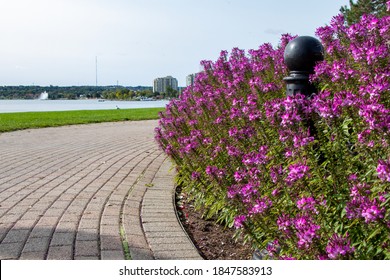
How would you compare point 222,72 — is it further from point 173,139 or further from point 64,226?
point 64,226

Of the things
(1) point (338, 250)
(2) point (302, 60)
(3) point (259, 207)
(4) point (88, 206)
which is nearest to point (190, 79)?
(4) point (88, 206)

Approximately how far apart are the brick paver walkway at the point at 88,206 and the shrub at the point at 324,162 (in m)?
0.71

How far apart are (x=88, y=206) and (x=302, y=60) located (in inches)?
108

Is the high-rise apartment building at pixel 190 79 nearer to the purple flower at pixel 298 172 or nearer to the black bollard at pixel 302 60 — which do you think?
the black bollard at pixel 302 60

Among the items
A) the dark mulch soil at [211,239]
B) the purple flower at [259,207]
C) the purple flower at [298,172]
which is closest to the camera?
the purple flower at [298,172]

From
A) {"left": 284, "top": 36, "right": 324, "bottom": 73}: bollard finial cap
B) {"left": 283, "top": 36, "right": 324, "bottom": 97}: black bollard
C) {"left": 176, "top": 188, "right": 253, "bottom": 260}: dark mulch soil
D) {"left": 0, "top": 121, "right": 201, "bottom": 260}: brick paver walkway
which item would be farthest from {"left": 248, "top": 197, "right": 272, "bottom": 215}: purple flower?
{"left": 284, "top": 36, "right": 324, "bottom": 73}: bollard finial cap

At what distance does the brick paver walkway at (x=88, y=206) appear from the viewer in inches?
145

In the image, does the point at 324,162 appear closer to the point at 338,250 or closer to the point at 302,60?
the point at 338,250

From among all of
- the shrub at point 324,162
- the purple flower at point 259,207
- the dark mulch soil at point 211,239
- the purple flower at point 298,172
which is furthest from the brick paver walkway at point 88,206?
the purple flower at point 298,172

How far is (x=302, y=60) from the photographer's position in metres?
3.76

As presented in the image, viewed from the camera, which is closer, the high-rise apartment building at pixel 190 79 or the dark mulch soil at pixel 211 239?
the dark mulch soil at pixel 211 239

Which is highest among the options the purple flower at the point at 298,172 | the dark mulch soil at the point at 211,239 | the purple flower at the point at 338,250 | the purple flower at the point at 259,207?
the purple flower at the point at 298,172

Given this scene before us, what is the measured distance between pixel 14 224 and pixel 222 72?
353 centimetres

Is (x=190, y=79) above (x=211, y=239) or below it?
above
